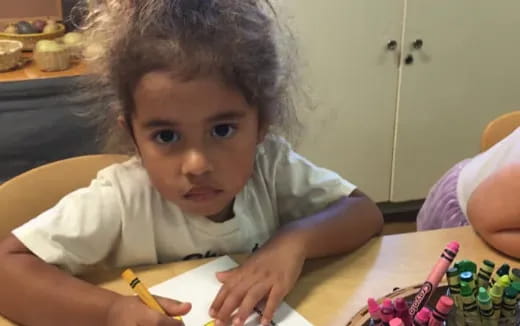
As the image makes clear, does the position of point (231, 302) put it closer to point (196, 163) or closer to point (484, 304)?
point (196, 163)

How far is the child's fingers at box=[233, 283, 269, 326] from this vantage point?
82 cm

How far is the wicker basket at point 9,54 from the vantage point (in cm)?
193

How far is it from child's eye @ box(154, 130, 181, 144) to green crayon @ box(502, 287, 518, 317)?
41cm

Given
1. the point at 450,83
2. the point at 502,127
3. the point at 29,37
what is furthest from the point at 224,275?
the point at 450,83

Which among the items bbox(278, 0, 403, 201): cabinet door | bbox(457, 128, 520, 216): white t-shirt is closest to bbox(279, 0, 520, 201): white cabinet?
bbox(278, 0, 403, 201): cabinet door

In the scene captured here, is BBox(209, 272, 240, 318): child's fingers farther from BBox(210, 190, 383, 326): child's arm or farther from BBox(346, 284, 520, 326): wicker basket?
BBox(346, 284, 520, 326): wicker basket

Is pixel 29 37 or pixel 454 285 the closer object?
pixel 454 285

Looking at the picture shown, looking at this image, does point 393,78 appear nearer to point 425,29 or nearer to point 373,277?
point 425,29

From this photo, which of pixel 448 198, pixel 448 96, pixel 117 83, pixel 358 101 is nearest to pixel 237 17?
pixel 117 83

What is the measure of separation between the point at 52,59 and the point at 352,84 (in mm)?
908

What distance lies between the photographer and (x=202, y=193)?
35.4 inches

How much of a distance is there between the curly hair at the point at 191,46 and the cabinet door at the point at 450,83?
134 cm

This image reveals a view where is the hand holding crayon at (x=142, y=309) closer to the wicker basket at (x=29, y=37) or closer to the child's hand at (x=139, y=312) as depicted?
the child's hand at (x=139, y=312)

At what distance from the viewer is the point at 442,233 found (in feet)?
3.37
